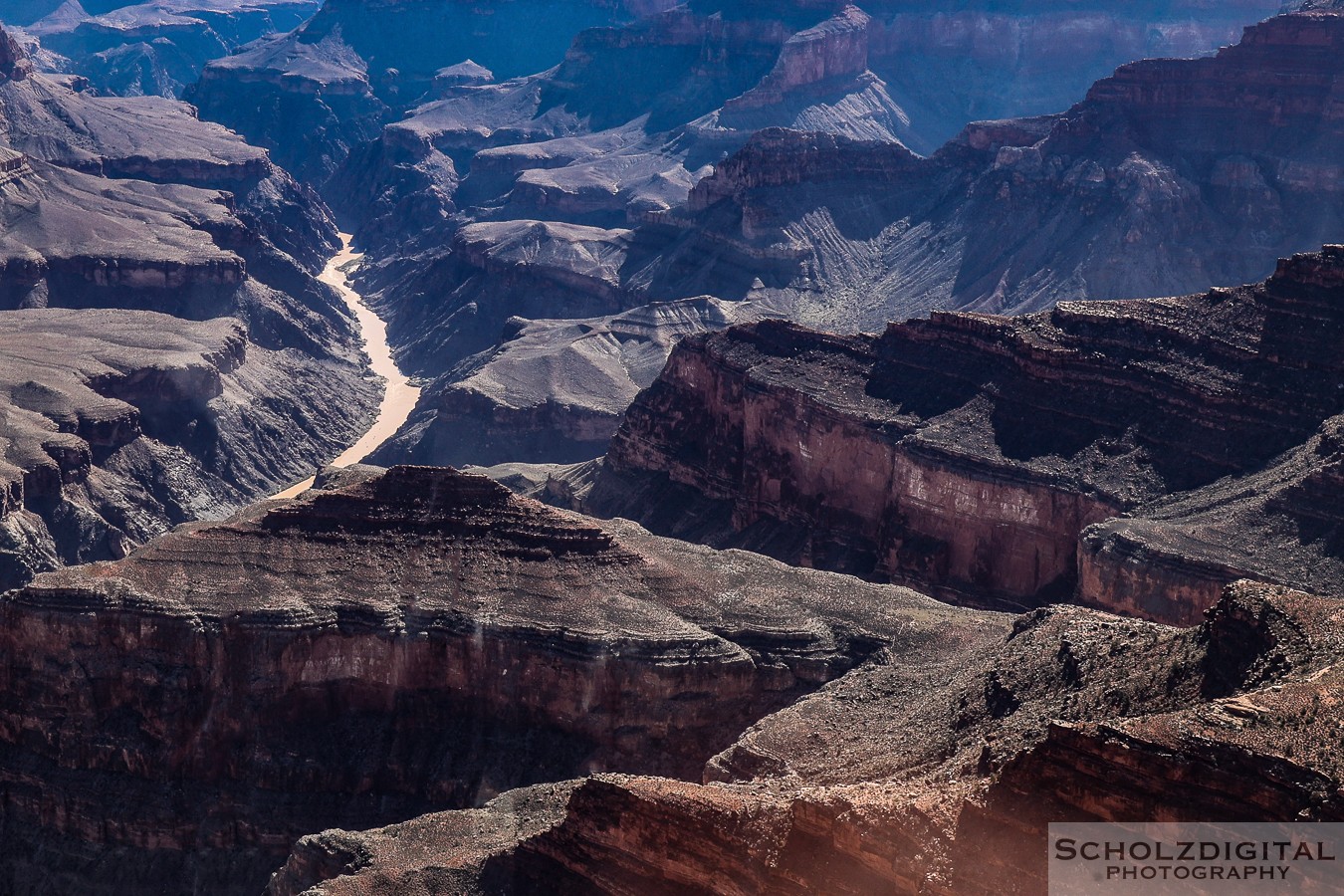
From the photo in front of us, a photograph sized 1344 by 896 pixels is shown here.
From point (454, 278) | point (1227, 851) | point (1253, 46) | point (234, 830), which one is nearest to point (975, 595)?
point (234, 830)

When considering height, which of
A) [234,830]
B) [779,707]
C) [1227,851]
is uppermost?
[1227,851]

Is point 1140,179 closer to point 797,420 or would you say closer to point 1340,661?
point 797,420

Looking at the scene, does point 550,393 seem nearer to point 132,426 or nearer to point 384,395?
point 384,395

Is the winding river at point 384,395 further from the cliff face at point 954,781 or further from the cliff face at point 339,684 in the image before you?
the cliff face at point 954,781

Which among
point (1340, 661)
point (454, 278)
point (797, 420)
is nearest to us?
point (1340, 661)

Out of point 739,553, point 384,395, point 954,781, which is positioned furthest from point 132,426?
point 954,781

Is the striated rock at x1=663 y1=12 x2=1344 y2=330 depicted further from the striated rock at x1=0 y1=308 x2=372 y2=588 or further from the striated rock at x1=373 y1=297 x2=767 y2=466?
A: the striated rock at x1=0 y1=308 x2=372 y2=588

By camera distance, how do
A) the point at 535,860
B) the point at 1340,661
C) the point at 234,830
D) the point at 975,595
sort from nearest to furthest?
the point at 1340,661 < the point at 535,860 < the point at 234,830 < the point at 975,595
